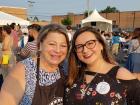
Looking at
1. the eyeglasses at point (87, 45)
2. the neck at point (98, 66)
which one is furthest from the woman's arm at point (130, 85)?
the eyeglasses at point (87, 45)

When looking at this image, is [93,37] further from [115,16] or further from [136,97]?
[115,16]

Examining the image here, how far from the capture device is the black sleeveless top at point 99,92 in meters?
2.94

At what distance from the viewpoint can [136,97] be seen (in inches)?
120

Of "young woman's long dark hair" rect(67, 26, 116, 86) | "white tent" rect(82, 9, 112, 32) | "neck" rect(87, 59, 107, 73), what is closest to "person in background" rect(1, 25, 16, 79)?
"young woman's long dark hair" rect(67, 26, 116, 86)

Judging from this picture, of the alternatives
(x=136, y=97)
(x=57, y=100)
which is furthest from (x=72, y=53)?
(x=136, y=97)

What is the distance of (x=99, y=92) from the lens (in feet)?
9.71

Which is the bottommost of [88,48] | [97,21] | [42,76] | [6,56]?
[97,21]

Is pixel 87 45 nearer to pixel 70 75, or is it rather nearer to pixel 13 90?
pixel 70 75

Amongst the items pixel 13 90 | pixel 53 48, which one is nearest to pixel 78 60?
pixel 53 48

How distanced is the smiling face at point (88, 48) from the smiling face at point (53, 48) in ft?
0.43

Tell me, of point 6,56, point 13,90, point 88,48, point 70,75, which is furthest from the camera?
point 6,56

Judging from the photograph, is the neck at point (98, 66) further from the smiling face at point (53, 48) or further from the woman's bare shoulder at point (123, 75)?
the smiling face at point (53, 48)

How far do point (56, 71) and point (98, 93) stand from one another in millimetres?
424

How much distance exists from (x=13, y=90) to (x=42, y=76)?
32 cm
